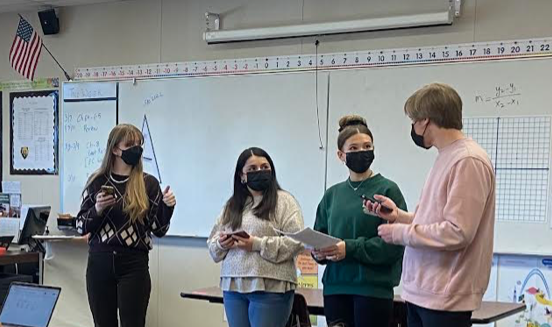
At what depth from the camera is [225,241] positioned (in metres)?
2.70

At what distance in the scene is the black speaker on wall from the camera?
5062 millimetres

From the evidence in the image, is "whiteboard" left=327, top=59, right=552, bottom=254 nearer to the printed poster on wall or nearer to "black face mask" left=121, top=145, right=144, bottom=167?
"black face mask" left=121, top=145, right=144, bottom=167

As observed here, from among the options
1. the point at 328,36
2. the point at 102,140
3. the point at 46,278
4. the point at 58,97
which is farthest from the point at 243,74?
the point at 46,278

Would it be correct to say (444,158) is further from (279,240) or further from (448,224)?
(279,240)

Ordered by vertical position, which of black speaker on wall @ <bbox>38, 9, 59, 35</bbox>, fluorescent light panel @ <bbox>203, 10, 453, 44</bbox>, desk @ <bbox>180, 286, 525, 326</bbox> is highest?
black speaker on wall @ <bbox>38, 9, 59, 35</bbox>

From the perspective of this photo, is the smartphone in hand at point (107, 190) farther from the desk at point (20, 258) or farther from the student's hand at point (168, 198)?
the desk at point (20, 258)

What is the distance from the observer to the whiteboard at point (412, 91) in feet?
11.7

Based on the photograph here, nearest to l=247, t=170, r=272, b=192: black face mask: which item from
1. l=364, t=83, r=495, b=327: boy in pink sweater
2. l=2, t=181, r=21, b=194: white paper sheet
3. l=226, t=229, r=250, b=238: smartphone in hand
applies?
l=226, t=229, r=250, b=238: smartphone in hand

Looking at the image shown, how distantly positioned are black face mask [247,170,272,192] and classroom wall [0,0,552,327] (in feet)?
5.08

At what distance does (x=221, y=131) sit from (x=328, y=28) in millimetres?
1023

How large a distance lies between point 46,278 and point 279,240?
2951mm

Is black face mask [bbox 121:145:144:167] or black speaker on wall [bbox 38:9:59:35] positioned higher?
black speaker on wall [bbox 38:9:59:35]

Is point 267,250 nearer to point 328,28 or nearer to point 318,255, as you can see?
point 318,255

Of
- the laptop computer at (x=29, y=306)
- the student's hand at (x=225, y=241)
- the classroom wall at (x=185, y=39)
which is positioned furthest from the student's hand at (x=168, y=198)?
the classroom wall at (x=185, y=39)
